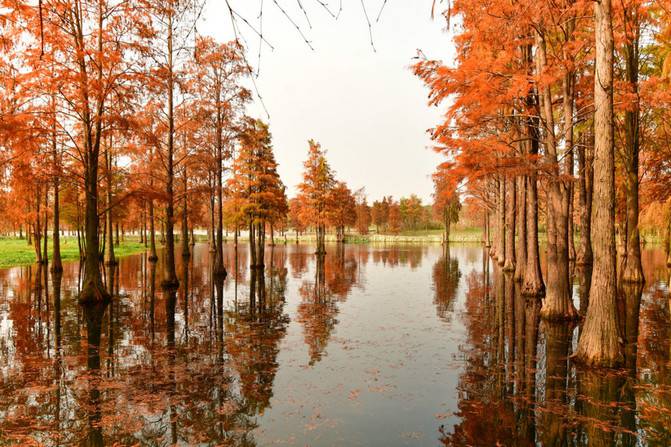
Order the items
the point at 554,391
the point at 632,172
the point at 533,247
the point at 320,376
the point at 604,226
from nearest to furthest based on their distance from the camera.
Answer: the point at 554,391 → the point at 320,376 → the point at 604,226 → the point at 533,247 → the point at 632,172

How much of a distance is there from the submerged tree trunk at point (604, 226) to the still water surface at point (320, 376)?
55cm

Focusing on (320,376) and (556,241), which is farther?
(556,241)

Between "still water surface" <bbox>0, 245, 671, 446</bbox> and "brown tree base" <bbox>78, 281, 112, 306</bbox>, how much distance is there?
1.94 ft

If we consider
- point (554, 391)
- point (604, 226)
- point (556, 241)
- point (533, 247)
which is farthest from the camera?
point (533, 247)

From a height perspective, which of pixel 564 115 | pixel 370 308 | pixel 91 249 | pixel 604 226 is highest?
pixel 564 115

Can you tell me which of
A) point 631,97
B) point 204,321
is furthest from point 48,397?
point 631,97

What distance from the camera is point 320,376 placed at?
8141 millimetres

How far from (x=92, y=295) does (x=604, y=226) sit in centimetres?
1677

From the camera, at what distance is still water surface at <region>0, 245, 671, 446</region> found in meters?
5.68

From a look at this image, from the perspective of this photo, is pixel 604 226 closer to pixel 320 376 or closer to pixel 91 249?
pixel 320 376

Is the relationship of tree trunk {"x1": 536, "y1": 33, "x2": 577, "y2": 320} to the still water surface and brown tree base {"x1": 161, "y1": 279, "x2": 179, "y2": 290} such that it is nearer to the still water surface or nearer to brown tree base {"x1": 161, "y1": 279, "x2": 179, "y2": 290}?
the still water surface

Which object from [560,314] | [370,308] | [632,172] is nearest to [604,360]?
[560,314]

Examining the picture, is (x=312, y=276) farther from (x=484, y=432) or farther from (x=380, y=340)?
(x=484, y=432)

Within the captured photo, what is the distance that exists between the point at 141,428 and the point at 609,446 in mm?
6460
